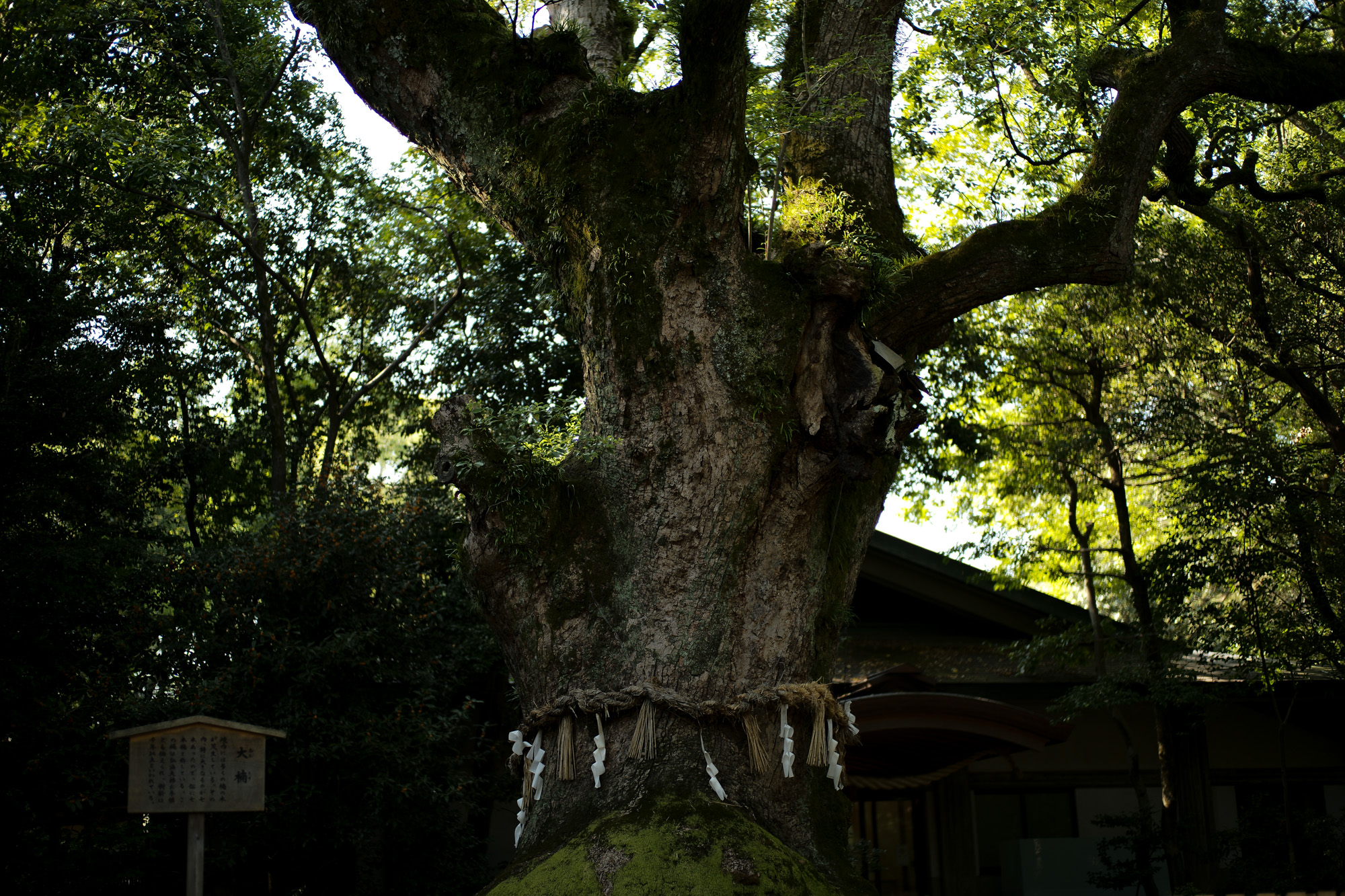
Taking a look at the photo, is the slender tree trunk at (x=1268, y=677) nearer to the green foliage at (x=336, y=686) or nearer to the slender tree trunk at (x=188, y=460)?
the green foliage at (x=336, y=686)

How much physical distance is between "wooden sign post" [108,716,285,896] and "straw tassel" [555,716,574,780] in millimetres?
3361

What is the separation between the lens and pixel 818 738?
3900mm

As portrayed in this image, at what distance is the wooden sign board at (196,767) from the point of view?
5.92 m

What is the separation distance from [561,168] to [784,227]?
1.17 m

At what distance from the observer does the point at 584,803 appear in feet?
11.7

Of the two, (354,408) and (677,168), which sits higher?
(354,408)

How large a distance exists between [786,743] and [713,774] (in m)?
0.35

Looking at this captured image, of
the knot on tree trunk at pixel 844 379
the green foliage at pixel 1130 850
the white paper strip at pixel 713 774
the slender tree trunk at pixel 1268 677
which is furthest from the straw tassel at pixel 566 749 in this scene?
the slender tree trunk at pixel 1268 677

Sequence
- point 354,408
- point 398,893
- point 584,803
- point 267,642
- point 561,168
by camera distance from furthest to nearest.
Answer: point 354,408, point 398,893, point 267,642, point 561,168, point 584,803

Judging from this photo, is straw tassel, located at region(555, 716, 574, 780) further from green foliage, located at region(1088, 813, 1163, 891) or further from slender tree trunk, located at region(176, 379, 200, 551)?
slender tree trunk, located at region(176, 379, 200, 551)

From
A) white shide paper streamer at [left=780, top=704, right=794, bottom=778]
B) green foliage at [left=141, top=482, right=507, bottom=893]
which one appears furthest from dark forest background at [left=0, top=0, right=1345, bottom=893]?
white shide paper streamer at [left=780, top=704, right=794, bottom=778]

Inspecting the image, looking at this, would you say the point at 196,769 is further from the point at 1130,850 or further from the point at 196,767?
the point at 1130,850

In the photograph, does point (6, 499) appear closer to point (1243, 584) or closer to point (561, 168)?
point (561, 168)

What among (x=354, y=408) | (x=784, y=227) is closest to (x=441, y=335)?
(x=354, y=408)
